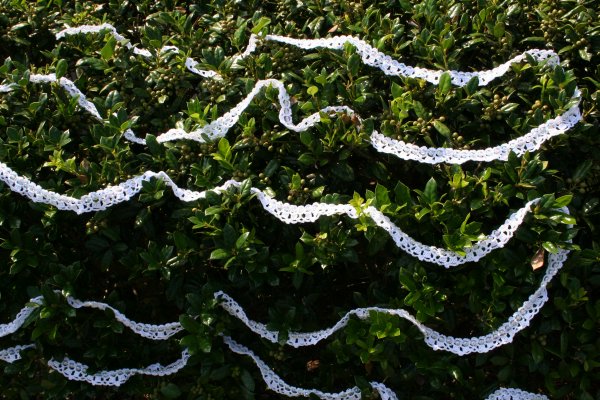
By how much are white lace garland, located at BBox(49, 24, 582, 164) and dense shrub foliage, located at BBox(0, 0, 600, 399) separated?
45 millimetres

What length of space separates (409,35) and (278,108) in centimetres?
70

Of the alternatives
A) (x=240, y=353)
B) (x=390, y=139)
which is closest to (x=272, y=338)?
(x=240, y=353)

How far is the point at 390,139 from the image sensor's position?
2.76m

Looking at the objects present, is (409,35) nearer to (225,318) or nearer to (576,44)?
(576,44)

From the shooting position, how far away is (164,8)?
3596 mm

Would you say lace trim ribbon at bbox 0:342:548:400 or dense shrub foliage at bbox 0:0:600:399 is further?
lace trim ribbon at bbox 0:342:548:400

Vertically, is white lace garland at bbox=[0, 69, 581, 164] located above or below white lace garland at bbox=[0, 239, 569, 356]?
above

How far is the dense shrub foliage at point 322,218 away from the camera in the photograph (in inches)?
107

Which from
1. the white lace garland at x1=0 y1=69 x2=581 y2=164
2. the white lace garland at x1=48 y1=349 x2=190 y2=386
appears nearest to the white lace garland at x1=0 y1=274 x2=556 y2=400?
the white lace garland at x1=48 y1=349 x2=190 y2=386

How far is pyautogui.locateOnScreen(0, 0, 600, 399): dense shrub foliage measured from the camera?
2.73 metres

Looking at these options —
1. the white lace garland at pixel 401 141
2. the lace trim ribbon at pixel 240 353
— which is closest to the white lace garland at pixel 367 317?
the lace trim ribbon at pixel 240 353

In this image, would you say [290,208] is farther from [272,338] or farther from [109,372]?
[109,372]

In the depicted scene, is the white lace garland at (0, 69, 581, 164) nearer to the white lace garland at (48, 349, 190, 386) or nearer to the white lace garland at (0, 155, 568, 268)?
the white lace garland at (0, 155, 568, 268)

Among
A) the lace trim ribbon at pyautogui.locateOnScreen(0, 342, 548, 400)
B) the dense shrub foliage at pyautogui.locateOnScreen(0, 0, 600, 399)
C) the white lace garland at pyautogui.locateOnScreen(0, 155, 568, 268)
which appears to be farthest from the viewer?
the lace trim ribbon at pyautogui.locateOnScreen(0, 342, 548, 400)
